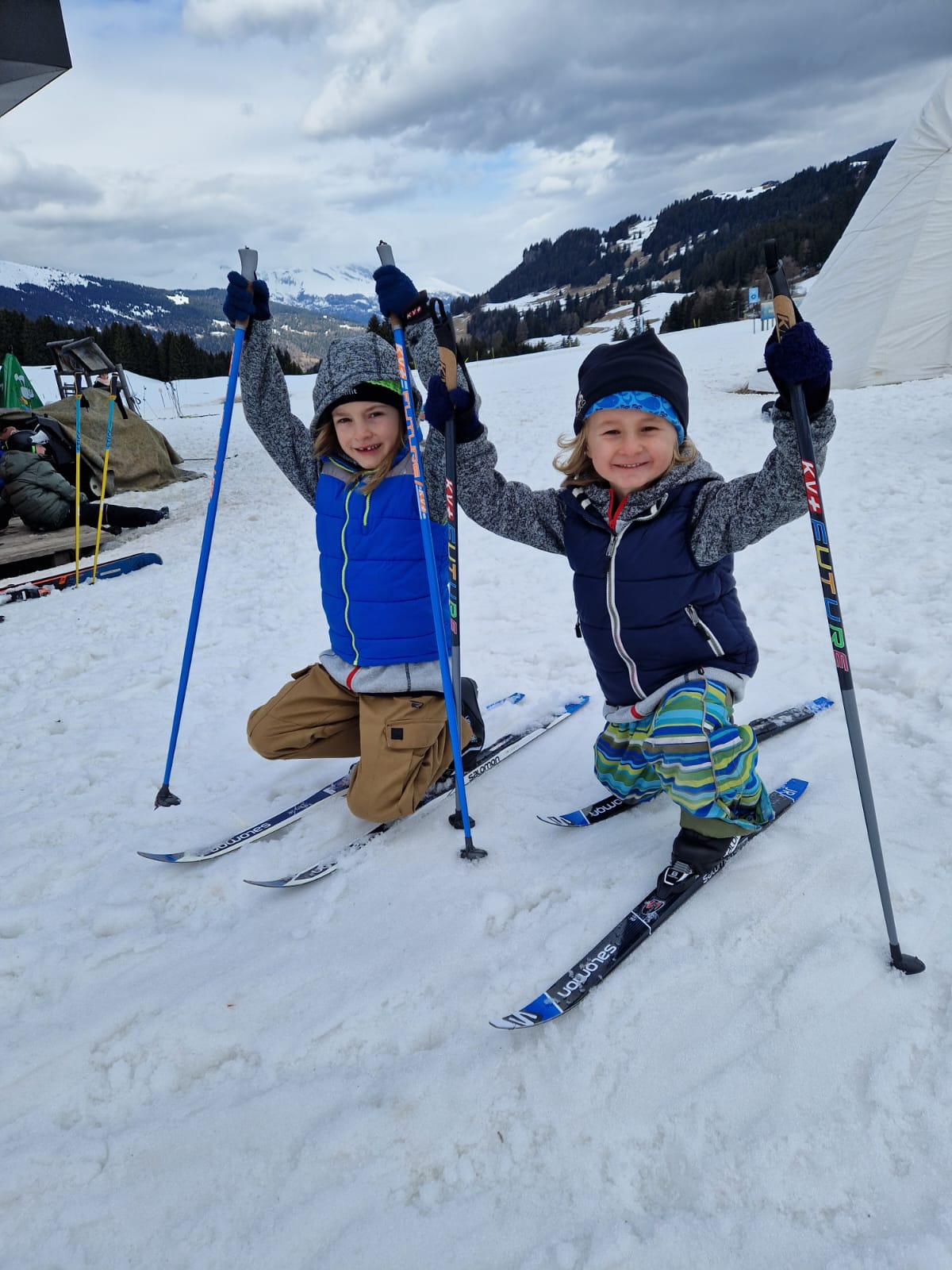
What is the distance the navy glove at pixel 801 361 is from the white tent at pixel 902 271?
1351 cm

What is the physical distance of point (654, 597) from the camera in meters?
2.57

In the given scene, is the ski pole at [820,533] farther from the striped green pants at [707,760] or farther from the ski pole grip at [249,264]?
the ski pole grip at [249,264]

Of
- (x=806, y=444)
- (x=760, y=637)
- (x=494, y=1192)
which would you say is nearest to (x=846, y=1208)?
(x=494, y=1192)

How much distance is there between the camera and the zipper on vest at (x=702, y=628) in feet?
8.44

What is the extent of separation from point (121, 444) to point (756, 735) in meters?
12.7

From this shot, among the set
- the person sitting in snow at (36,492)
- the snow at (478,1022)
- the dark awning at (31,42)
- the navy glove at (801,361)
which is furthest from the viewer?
the person sitting in snow at (36,492)

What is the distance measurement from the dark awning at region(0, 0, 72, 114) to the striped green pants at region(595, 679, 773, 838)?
6785mm

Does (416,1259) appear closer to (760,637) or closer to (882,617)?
(760,637)

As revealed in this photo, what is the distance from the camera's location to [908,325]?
43.1 feet

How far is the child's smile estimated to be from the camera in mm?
2500

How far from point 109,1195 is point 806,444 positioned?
9.31ft

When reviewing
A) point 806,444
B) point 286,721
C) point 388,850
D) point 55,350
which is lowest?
point 388,850

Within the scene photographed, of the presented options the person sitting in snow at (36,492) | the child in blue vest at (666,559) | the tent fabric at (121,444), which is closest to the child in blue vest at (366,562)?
the child in blue vest at (666,559)

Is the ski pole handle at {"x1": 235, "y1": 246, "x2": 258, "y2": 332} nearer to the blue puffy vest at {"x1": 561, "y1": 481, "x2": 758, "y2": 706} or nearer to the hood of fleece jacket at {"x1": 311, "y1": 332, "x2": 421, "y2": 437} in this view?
the hood of fleece jacket at {"x1": 311, "y1": 332, "x2": 421, "y2": 437}
